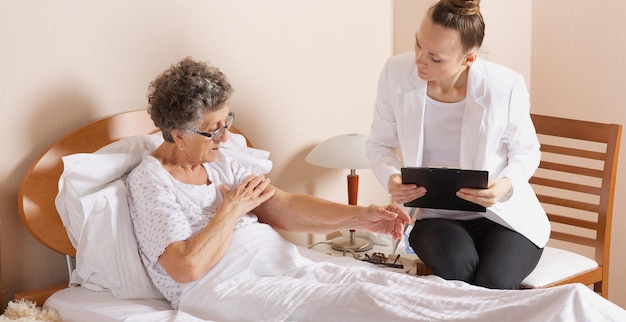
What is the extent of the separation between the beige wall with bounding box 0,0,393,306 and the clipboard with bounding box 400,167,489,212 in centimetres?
87

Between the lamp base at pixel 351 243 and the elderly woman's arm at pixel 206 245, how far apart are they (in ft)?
2.75

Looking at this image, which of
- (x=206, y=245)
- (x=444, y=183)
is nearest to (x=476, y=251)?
(x=444, y=183)

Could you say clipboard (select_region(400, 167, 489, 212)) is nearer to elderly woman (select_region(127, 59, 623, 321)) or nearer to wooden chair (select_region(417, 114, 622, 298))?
elderly woman (select_region(127, 59, 623, 321))

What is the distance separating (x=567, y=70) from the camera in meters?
3.93

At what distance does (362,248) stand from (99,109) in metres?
1.14

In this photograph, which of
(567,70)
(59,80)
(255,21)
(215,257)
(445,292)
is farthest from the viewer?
(567,70)

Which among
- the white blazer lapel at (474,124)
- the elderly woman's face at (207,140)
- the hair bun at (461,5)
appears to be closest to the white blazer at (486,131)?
the white blazer lapel at (474,124)

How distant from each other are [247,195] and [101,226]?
0.42m

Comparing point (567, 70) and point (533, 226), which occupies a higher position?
point (567, 70)

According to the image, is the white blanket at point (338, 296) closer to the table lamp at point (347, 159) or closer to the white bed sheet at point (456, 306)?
the white bed sheet at point (456, 306)

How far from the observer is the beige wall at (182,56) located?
94.3 inches

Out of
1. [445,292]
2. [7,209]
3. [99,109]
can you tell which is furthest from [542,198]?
[7,209]

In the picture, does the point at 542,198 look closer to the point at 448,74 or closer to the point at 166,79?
the point at 448,74

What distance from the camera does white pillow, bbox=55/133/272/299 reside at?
2311 millimetres
